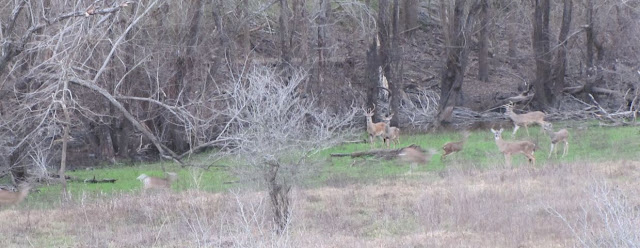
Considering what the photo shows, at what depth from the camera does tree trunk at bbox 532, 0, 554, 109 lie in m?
31.0

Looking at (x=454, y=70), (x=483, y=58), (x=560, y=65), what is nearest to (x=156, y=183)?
(x=454, y=70)

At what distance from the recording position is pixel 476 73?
3947 cm

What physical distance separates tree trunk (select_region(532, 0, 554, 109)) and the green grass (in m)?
5.35

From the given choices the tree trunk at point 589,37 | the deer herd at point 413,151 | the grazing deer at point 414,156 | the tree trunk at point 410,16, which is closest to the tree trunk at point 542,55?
the tree trunk at point 589,37

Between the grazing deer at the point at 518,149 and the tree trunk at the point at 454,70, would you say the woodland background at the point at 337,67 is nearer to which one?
the tree trunk at the point at 454,70

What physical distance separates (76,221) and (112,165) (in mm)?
11754

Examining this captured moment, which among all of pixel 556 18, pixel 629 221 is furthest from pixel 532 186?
pixel 556 18

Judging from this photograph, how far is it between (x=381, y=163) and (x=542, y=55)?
38.6 feet

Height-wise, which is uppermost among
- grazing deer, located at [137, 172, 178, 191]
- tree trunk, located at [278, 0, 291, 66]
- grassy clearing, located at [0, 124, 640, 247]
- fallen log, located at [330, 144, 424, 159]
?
tree trunk, located at [278, 0, 291, 66]

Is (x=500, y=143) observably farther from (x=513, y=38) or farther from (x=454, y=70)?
(x=513, y=38)

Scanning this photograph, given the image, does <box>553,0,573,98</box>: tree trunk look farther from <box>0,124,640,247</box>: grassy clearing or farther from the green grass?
<box>0,124,640,247</box>: grassy clearing

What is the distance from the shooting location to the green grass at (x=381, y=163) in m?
18.5

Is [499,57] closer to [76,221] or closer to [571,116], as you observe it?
[571,116]

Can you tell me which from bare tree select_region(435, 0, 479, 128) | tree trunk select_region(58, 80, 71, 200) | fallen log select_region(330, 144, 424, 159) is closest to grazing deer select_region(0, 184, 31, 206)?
tree trunk select_region(58, 80, 71, 200)
